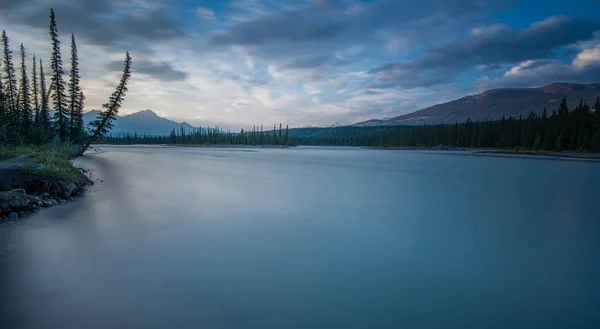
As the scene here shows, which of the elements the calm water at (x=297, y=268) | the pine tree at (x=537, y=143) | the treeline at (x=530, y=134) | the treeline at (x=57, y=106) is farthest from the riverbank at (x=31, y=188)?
the pine tree at (x=537, y=143)

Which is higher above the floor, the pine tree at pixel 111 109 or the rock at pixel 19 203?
the pine tree at pixel 111 109

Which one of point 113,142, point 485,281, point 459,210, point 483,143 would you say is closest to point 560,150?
point 483,143

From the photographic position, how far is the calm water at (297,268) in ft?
12.5

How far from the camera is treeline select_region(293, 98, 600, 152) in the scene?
192 feet

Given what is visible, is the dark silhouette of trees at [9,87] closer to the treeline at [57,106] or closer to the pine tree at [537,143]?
the treeline at [57,106]

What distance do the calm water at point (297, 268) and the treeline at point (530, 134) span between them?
66.8 meters

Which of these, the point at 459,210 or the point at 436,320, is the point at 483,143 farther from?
the point at 436,320

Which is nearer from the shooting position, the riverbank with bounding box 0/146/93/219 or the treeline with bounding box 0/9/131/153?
the riverbank with bounding box 0/146/93/219

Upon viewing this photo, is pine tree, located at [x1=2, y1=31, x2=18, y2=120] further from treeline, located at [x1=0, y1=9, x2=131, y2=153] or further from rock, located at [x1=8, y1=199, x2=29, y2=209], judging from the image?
rock, located at [x1=8, y1=199, x2=29, y2=209]

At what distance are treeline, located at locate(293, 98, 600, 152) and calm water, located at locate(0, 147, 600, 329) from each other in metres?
66.8

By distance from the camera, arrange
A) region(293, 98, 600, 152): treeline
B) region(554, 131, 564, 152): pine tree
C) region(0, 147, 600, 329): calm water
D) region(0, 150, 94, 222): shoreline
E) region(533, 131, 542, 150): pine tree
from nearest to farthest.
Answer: region(0, 147, 600, 329): calm water, region(0, 150, 94, 222): shoreline, region(293, 98, 600, 152): treeline, region(554, 131, 564, 152): pine tree, region(533, 131, 542, 150): pine tree

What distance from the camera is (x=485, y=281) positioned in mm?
4812

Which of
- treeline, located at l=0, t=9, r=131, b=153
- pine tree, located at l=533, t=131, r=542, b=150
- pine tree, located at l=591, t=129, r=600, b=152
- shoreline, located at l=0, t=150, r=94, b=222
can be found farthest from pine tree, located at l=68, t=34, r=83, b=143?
pine tree, located at l=533, t=131, r=542, b=150

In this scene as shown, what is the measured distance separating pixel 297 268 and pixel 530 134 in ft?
289
